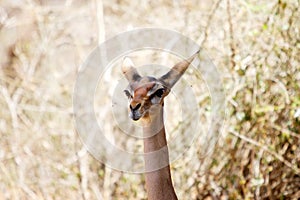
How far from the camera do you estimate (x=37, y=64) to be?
588cm

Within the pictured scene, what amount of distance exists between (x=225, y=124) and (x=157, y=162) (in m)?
1.64

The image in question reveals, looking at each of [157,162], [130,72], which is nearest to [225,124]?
[130,72]

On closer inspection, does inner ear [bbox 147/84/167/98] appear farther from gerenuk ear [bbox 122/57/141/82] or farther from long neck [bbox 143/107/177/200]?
gerenuk ear [bbox 122/57/141/82]

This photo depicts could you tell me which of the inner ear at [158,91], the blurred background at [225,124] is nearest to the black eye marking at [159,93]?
the inner ear at [158,91]

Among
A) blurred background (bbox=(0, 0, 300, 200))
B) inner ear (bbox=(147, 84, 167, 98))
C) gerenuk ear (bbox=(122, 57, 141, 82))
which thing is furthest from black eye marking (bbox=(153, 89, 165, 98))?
blurred background (bbox=(0, 0, 300, 200))

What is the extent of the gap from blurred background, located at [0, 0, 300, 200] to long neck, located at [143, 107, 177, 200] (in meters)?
1.55

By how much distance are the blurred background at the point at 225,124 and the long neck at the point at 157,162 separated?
1.55m

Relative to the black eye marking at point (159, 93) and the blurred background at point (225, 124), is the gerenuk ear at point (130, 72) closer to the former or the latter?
the black eye marking at point (159, 93)

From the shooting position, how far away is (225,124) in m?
4.87

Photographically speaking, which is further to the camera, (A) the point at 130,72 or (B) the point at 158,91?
(A) the point at 130,72

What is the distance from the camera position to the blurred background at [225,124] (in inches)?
187

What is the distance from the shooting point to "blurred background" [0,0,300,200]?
4.75 metres

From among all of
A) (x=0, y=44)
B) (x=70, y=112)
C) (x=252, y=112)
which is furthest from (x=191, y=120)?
(x=0, y=44)

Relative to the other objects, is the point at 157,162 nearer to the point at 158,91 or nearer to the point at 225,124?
the point at 158,91
